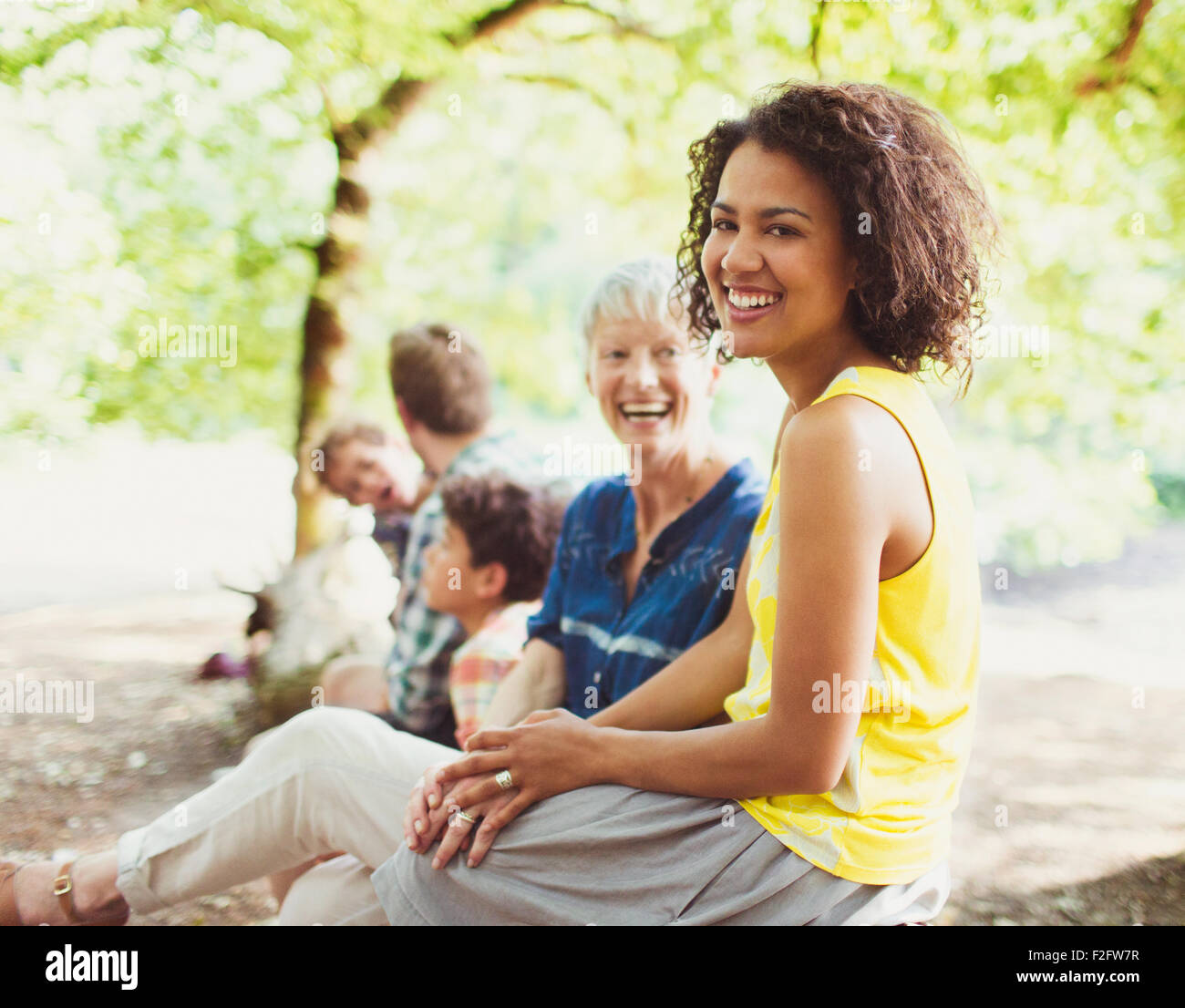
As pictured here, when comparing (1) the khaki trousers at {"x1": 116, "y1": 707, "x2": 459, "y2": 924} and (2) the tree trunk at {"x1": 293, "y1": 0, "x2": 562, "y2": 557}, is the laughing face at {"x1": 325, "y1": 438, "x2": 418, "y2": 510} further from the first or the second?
(1) the khaki trousers at {"x1": 116, "y1": 707, "x2": 459, "y2": 924}

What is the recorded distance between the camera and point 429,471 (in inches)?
131

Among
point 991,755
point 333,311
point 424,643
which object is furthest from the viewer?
point 333,311

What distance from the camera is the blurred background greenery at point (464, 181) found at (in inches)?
131

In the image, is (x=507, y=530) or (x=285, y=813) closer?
(x=285, y=813)

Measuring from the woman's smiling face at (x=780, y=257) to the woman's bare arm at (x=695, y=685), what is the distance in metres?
0.42

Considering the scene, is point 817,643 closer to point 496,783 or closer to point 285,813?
point 496,783

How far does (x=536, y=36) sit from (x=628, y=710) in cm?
352

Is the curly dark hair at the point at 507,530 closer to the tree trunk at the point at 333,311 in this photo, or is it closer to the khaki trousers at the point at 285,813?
the khaki trousers at the point at 285,813

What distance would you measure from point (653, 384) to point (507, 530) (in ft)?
2.27

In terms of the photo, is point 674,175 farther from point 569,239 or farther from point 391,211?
point 569,239

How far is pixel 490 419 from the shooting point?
10.7ft

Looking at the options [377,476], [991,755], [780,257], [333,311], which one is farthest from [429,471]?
[991,755]

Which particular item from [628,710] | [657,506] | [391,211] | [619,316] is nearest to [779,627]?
[628,710]

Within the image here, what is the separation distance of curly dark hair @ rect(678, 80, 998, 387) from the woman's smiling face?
2 cm
